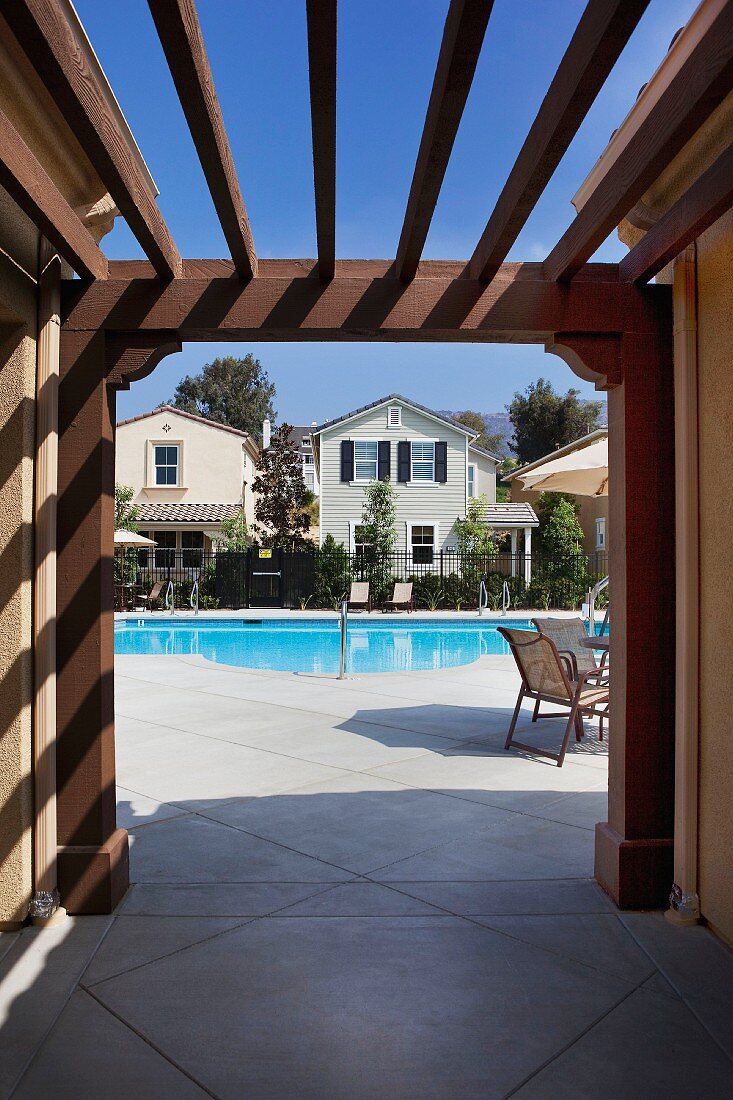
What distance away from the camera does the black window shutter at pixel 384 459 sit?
2603 cm

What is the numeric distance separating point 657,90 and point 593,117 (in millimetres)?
620

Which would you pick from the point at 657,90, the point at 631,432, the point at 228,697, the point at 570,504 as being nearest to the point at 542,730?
the point at 228,697

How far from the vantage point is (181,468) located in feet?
93.7

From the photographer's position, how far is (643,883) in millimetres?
3551

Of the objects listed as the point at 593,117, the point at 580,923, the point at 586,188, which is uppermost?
the point at 586,188

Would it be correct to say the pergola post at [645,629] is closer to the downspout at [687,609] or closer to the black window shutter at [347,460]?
the downspout at [687,609]

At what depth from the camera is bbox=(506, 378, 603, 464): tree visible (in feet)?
150

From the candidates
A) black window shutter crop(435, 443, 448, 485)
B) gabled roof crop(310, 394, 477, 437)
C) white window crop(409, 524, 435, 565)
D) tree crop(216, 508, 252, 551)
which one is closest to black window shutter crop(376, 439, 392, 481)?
gabled roof crop(310, 394, 477, 437)

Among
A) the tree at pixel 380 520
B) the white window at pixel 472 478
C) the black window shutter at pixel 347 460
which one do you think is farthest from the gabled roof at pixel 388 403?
the white window at pixel 472 478

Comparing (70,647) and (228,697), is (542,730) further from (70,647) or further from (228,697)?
(70,647)

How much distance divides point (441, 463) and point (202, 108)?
23829 millimetres

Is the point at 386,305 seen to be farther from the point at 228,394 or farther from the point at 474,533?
the point at 228,394

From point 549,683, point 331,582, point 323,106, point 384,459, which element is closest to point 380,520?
point 331,582

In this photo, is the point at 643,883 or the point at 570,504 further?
the point at 570,504
